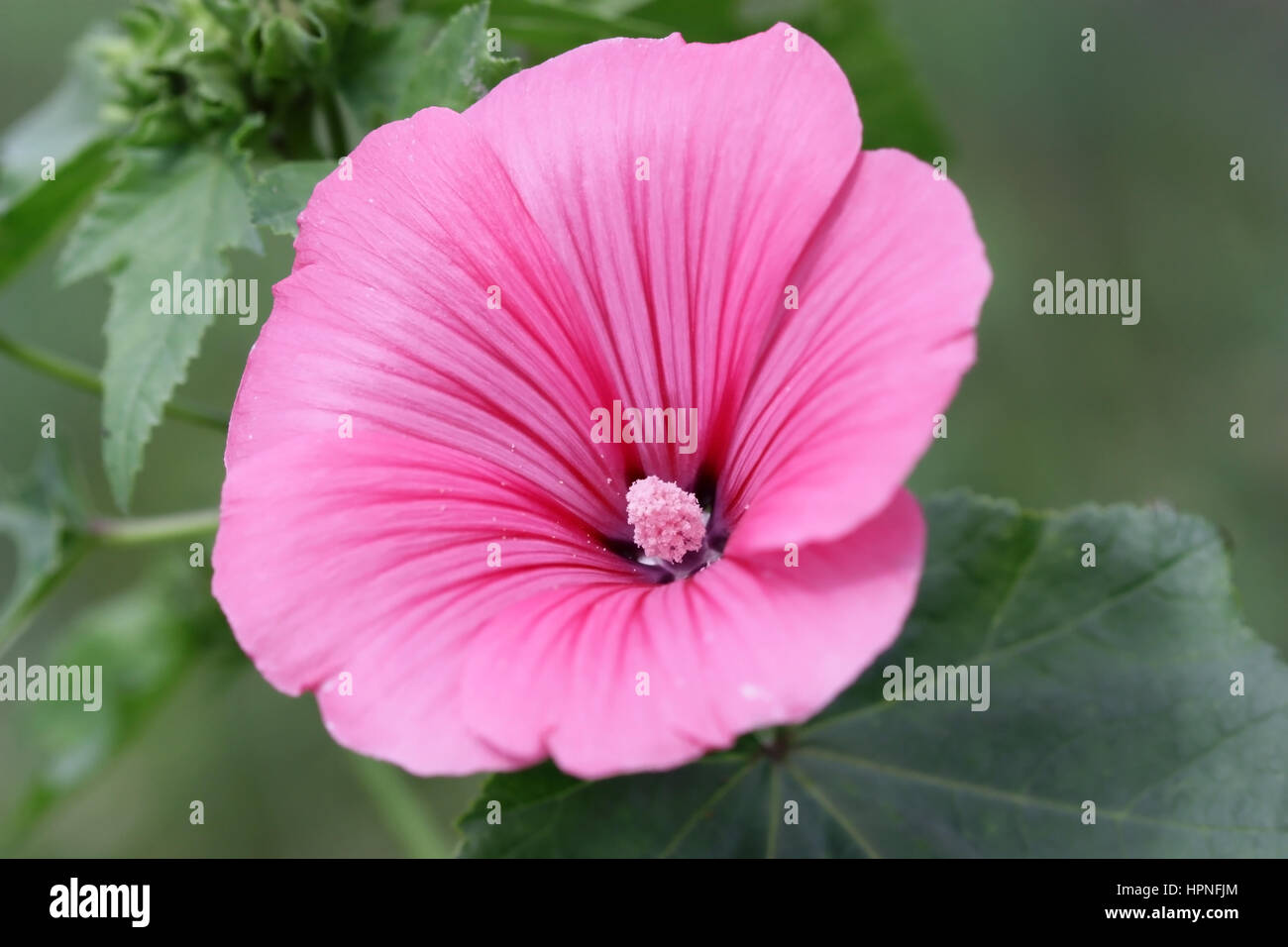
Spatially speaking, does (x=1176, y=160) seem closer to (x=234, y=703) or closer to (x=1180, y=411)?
(x=1180, y=411)

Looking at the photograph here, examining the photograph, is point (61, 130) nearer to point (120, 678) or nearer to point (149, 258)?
point (149, 258)

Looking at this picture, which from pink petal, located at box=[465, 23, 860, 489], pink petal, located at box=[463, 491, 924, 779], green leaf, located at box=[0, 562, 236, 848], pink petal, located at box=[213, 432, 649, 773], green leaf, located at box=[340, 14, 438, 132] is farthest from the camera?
green leaf, located at box=[0, 562, 236, 848]

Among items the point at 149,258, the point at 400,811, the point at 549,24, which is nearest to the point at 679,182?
the point at 549,24

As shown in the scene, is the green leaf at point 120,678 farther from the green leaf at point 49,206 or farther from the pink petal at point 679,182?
the pink petal at point 679,182

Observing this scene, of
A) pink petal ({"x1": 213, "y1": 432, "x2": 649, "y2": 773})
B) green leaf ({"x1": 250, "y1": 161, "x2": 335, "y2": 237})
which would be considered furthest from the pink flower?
green leaf ({"x1": 250, "y1": 161, "x2": 335, "y2": 237})

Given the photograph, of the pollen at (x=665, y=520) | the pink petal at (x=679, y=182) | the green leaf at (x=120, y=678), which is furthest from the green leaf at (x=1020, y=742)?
the green leaf at (x=120, y=678)

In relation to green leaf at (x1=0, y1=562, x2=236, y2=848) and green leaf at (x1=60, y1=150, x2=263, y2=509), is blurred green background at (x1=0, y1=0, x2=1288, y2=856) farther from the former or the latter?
green leaf at (x1=60, y1=150, x2=263, y2=509)

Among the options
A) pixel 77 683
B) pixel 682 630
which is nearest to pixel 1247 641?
pixel 682 630
